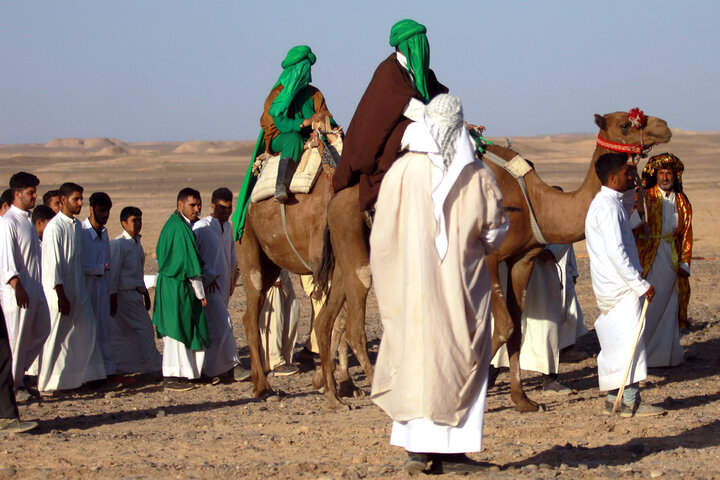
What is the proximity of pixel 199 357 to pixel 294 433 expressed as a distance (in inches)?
103

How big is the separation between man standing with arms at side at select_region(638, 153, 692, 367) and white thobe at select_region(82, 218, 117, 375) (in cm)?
483

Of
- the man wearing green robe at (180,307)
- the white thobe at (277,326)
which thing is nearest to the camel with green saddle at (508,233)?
the man wearing green robe at (180,307)

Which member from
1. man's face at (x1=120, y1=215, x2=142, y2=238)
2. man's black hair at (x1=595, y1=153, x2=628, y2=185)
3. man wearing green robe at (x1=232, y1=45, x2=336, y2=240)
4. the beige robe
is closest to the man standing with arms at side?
man's black hair at (x1=595, y1=153, x2=628, y2=185)

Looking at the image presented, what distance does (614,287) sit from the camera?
6.93 m

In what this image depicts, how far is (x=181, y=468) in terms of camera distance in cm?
584

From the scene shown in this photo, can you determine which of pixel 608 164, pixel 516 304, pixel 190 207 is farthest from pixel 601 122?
pixel 190 207

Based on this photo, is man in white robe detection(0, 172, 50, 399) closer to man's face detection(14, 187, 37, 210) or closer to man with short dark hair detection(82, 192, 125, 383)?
man's face detection(14, 187, 37, 210)

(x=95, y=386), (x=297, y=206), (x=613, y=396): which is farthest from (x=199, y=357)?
(x=613, y=396)

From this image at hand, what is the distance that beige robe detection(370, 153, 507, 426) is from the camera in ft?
16.5

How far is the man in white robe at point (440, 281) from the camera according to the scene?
16.5 feet

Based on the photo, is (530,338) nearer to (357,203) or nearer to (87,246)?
(357,203)

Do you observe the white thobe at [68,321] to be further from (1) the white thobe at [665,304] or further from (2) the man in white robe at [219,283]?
(1) the white thobe at [665,304]

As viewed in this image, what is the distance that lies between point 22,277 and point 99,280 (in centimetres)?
151

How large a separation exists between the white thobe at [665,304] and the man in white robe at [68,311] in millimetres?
4893
